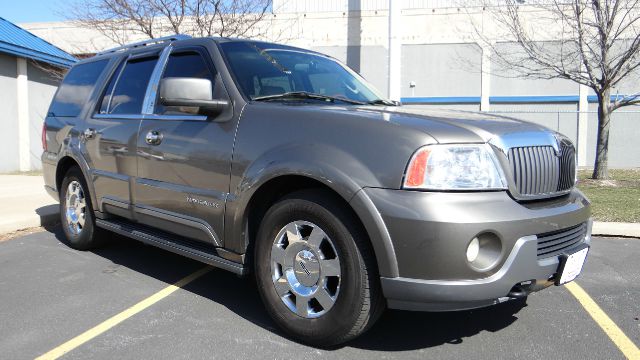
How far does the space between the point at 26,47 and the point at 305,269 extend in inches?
552

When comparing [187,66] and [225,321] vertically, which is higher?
[187,66]

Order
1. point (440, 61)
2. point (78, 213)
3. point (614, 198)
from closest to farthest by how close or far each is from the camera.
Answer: point (78, 213) → point (614, 198) → point (440, 61)

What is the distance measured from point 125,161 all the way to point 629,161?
1865 centimetres

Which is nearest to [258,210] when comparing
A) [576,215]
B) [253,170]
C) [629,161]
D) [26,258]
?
[253,170]

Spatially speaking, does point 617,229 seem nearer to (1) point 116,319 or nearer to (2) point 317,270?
(2) point 317,270

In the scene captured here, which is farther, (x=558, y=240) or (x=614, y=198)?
(x=614, y=198)

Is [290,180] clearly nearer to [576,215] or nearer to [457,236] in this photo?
[457,236]

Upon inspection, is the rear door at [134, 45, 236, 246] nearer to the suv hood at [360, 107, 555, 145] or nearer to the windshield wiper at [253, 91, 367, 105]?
the windshield wiper at [253, 91, 367, 105]

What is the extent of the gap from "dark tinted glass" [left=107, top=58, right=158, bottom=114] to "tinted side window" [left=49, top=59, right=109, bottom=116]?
0.54 meters

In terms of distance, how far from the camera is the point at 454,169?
2.76m

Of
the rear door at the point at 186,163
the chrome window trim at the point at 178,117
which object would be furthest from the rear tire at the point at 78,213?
the chrome window trim at the point at 178,117

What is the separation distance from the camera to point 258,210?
138 inches

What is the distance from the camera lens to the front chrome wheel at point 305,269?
121 inches

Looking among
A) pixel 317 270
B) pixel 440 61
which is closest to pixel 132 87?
pixel 317 270
